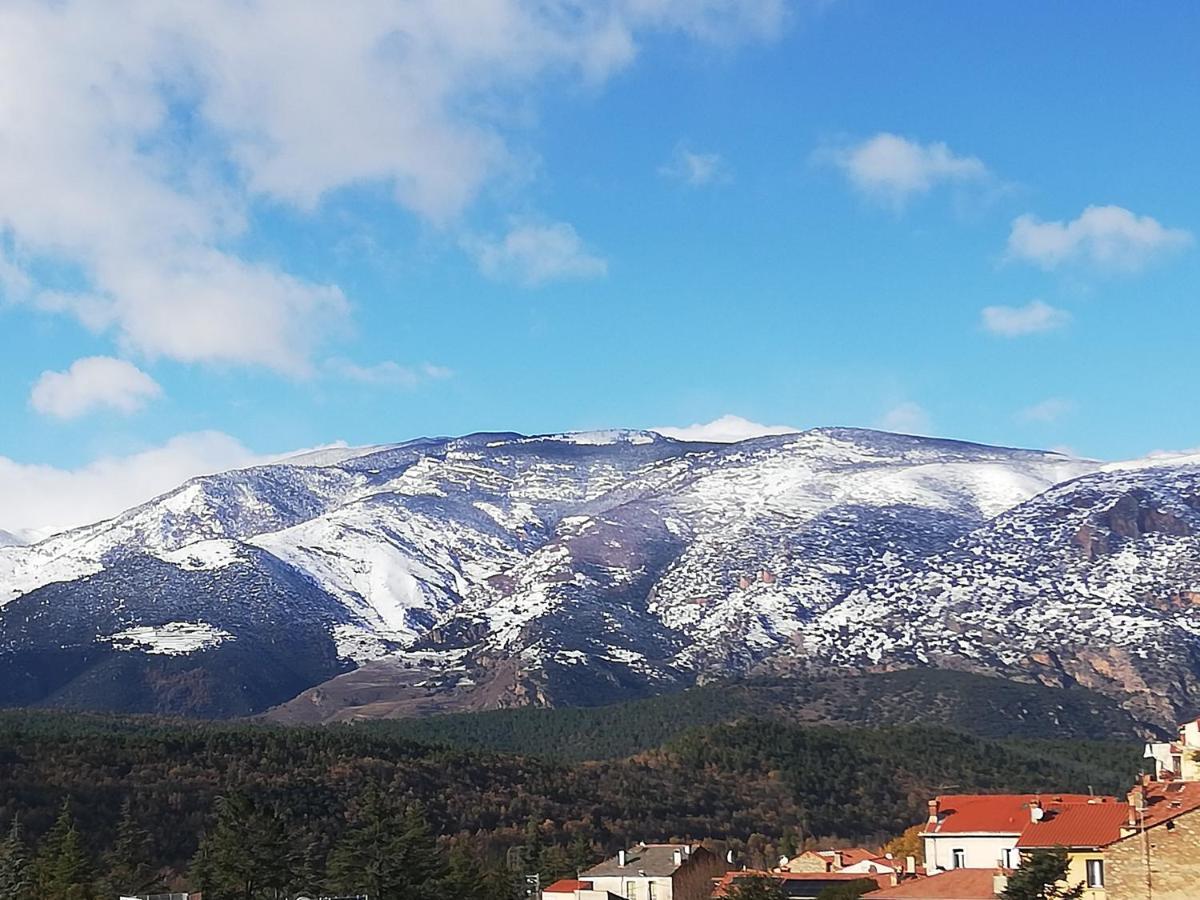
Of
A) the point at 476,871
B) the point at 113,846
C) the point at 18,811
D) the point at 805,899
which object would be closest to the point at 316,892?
the point at 476,871

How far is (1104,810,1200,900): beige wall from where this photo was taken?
166ft

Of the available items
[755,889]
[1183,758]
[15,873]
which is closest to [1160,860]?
[755,889]

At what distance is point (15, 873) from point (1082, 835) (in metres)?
59.1

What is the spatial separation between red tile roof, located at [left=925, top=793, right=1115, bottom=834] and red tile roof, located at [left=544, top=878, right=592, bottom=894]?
26706 mm

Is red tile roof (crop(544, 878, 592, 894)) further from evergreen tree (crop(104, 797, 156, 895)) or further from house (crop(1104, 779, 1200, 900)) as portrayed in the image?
house (crop(1104, 779, 1200, 900))

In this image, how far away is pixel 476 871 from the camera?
124 m

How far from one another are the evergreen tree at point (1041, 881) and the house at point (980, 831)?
2724 cm

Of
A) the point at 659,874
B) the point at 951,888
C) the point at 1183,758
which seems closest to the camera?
the point at 951,888

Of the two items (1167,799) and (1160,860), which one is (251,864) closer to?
(1167,799)

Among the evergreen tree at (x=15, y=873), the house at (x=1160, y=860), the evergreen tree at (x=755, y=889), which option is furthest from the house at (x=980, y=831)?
the evergreen tree at (x=15, y=873)

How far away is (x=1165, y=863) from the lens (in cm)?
5103

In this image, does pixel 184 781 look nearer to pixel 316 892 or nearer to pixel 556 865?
pixel 556 865

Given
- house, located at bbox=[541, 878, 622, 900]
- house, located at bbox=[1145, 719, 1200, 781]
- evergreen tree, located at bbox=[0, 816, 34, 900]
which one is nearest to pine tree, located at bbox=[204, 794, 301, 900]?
evergreen tree, located at bbox=[0, 816, 34, 900]

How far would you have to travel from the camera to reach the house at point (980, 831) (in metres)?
99.9
